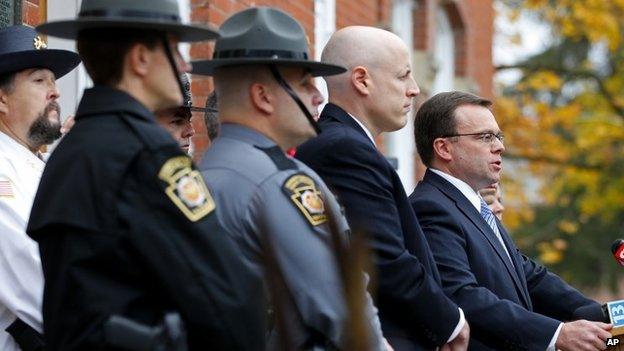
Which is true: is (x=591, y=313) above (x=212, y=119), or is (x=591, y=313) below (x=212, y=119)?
below

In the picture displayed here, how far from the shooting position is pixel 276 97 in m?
4.13

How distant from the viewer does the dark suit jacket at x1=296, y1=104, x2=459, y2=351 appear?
471 centimetres

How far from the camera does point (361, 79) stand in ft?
→ 16.6

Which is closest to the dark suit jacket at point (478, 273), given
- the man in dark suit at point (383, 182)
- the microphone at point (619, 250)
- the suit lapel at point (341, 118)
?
the microphone at point (619, 250)

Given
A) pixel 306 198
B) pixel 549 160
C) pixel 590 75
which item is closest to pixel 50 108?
pixel 306 198

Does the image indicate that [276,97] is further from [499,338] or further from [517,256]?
[517,256]

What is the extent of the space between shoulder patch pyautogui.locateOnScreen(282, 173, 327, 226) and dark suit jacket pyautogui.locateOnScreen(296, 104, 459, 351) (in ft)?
2.27

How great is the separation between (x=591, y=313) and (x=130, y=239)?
10.8 ft

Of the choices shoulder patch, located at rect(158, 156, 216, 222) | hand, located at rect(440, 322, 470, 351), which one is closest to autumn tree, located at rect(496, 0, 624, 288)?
hand, located at rect(440, 322, 470, 351)

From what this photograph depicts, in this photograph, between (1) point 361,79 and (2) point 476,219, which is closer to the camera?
(1) point 361,79

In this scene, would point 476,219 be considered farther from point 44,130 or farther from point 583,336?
point 44,130

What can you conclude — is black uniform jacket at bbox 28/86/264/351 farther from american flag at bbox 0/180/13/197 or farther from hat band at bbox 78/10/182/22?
american flag at bbox 0/180/13/197

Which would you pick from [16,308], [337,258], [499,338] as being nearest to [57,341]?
[337,258]

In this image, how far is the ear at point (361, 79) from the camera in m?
5.06
